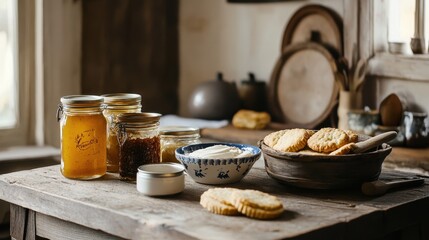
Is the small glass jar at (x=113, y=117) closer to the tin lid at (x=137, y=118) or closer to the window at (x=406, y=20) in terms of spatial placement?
the tin lid at (x=137, y=118)

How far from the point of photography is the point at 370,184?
1.80 meters

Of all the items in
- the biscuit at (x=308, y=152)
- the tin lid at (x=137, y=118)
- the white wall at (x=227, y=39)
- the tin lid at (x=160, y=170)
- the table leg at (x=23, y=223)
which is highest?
the white wall at (x=227, y=39)

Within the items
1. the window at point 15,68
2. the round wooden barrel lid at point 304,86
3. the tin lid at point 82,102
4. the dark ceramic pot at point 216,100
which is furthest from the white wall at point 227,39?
the tin lid at point 82,102

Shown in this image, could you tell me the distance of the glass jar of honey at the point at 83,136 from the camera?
76.8 inches

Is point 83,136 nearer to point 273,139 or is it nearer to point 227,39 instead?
point 273,139

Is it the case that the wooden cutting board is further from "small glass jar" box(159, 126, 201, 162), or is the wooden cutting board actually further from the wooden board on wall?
"small glass jar" box(159, 126, 201, 162)

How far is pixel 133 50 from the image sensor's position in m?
3.96

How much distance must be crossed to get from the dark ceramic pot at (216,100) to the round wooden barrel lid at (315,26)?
0.36 m

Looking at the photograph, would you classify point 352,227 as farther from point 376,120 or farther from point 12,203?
point 376,120

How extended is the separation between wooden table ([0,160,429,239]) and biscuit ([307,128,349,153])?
0.12 meters

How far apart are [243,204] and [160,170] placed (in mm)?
357

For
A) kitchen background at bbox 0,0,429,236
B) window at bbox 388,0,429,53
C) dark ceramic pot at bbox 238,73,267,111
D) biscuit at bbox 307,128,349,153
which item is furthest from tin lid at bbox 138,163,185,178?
dark ceramic pot at bbox 238,73,267,111

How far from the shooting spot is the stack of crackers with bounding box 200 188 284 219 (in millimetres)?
1574

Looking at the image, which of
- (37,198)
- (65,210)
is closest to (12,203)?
(37,198)
